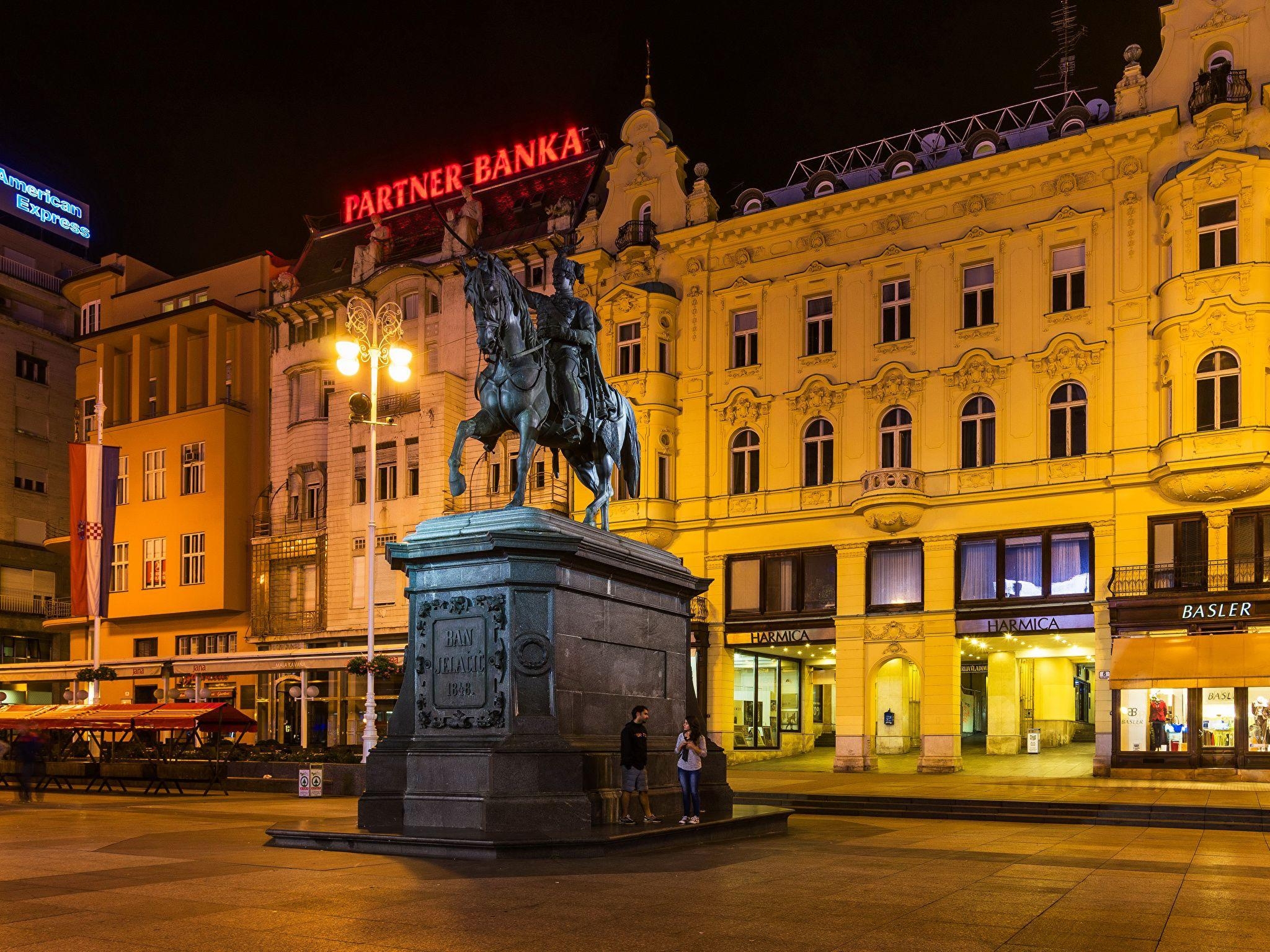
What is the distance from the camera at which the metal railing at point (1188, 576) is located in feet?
111

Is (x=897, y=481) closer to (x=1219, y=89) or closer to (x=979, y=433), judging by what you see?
(x=979, y=433)

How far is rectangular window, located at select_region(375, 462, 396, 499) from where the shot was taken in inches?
2040

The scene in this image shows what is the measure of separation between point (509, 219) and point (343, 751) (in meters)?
27.6

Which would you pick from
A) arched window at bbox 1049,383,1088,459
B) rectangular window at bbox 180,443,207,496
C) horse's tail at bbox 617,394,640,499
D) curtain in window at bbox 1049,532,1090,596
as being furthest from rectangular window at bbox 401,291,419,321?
→ horse's tail at bbox 617,394,640,499

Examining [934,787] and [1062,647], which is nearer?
[934,787]

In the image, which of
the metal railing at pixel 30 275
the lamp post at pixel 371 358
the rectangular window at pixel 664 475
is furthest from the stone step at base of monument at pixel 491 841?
the metal railing at pixel 30 275

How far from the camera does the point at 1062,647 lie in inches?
1672

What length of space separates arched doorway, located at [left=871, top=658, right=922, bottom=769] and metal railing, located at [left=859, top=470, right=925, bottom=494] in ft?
25.3

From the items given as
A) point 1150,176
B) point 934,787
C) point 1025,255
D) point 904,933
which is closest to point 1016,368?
point 1025,255

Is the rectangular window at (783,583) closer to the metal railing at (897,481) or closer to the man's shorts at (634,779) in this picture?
the metal railing at (897,481)

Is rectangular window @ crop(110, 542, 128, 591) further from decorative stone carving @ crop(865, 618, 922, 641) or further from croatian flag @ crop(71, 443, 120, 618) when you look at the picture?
decorative stone carving @ crop(865, 618, 922, 641)

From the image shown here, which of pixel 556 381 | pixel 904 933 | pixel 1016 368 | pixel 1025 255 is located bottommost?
pixel 904 933

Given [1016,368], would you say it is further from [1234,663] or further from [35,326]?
[35,326]

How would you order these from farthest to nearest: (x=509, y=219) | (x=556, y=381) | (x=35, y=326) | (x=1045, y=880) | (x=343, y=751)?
(x=35, y=326), (x=509, y=219), (x=343, y=751), (x=556, y=381), (x=1045, y=880)
